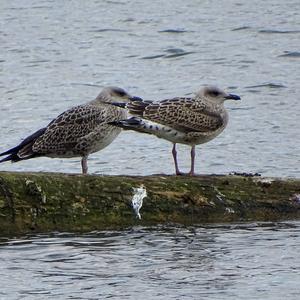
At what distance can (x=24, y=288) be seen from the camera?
8734mm

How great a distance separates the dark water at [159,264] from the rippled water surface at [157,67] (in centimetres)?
351

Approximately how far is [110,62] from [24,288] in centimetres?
1249

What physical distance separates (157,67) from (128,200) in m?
10.9

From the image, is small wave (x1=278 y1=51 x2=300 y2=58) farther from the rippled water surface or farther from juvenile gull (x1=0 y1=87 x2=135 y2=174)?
juvenile gull (x1=0 y1=87 x2=135 y2=174)

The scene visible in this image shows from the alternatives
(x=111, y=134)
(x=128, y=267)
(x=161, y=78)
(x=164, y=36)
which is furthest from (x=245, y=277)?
(x=164, y=36)

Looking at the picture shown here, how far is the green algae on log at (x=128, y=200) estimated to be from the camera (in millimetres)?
9484

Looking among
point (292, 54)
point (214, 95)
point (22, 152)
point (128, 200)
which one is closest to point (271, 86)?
point (292, 54)

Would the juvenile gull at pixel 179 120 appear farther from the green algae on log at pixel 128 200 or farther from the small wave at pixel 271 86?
the small wave at pixel 271 86

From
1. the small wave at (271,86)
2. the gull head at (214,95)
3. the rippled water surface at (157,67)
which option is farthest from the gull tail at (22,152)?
the small wave at (271,86)

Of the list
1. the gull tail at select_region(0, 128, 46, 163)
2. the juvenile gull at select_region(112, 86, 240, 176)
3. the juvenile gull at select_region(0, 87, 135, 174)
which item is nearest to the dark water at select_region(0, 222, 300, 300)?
the juvenile gull at select_region(112, 86, 240, 176)

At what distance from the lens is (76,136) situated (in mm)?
11641

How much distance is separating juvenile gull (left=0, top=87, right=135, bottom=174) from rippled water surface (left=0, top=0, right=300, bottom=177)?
2.06m

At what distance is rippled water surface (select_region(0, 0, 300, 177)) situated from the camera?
1478 cm

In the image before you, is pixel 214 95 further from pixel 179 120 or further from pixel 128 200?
pixel 128 200
